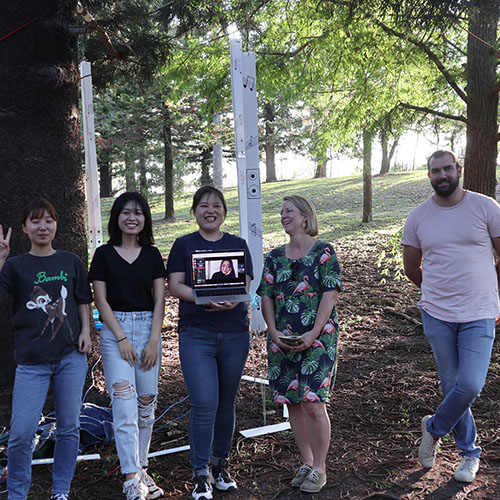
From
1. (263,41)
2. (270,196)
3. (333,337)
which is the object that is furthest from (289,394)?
(270,196)

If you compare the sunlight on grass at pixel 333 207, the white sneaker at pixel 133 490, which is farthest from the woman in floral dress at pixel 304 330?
the sunlight on grass at pixel 333 207

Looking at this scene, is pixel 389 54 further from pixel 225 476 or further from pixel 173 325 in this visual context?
pixel 225 476

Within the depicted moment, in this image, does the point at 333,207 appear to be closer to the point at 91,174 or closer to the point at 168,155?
the point at 168,155

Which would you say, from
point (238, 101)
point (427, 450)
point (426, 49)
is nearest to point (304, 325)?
point (427, 450)

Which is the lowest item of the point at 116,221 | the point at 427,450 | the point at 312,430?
the point at 427,450

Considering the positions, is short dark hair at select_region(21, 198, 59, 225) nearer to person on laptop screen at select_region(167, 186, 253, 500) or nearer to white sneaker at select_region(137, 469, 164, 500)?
person on laptop screen at select_region(167, 186, 253, 500)

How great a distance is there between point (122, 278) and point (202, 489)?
1.38 metres

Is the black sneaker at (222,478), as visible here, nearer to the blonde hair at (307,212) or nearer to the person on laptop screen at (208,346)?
the person on laptop screen at (208,346)

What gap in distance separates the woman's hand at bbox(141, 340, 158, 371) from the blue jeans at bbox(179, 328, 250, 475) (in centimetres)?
16

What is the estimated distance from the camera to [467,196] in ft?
11.6

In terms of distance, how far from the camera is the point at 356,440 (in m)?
4.23

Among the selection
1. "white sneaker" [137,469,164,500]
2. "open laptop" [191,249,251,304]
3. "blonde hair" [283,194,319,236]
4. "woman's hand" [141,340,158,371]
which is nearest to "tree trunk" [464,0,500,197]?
"blonde hair" [283,194,319,236]

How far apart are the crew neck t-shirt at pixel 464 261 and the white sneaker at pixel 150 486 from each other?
2091mm

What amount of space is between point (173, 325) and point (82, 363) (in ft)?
15.4
